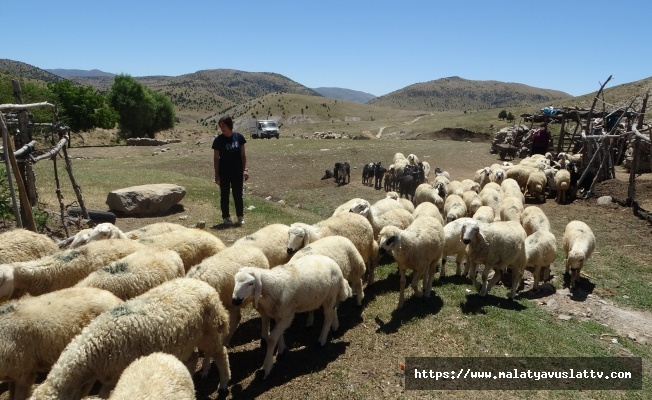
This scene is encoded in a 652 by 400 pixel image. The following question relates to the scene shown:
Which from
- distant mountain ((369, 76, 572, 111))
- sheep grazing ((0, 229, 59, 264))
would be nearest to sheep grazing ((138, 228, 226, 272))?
sheep grazing ((0, 229, 59, 264))

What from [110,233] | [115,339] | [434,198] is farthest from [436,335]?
[434,198]

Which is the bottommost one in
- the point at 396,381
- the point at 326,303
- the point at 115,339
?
the point at 396,381

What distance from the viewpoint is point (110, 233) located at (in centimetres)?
778

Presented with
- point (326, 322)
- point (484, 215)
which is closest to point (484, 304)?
point (326, 322)

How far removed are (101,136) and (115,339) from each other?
174 feet

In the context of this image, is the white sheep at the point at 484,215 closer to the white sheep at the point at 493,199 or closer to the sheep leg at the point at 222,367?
the white sheep at the point at 493,199

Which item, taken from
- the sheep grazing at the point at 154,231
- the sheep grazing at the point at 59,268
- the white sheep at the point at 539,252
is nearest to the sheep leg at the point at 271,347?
the sheep grazing at the point at 59,268

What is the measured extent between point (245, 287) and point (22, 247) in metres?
4.32

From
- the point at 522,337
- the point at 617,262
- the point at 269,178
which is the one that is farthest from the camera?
the point at 269,178

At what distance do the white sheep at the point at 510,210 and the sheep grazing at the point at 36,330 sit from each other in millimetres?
9807

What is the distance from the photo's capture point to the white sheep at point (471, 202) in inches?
486

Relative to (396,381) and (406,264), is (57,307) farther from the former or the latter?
(406,264)

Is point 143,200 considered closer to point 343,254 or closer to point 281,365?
point 343,254

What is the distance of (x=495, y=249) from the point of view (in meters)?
8.27
